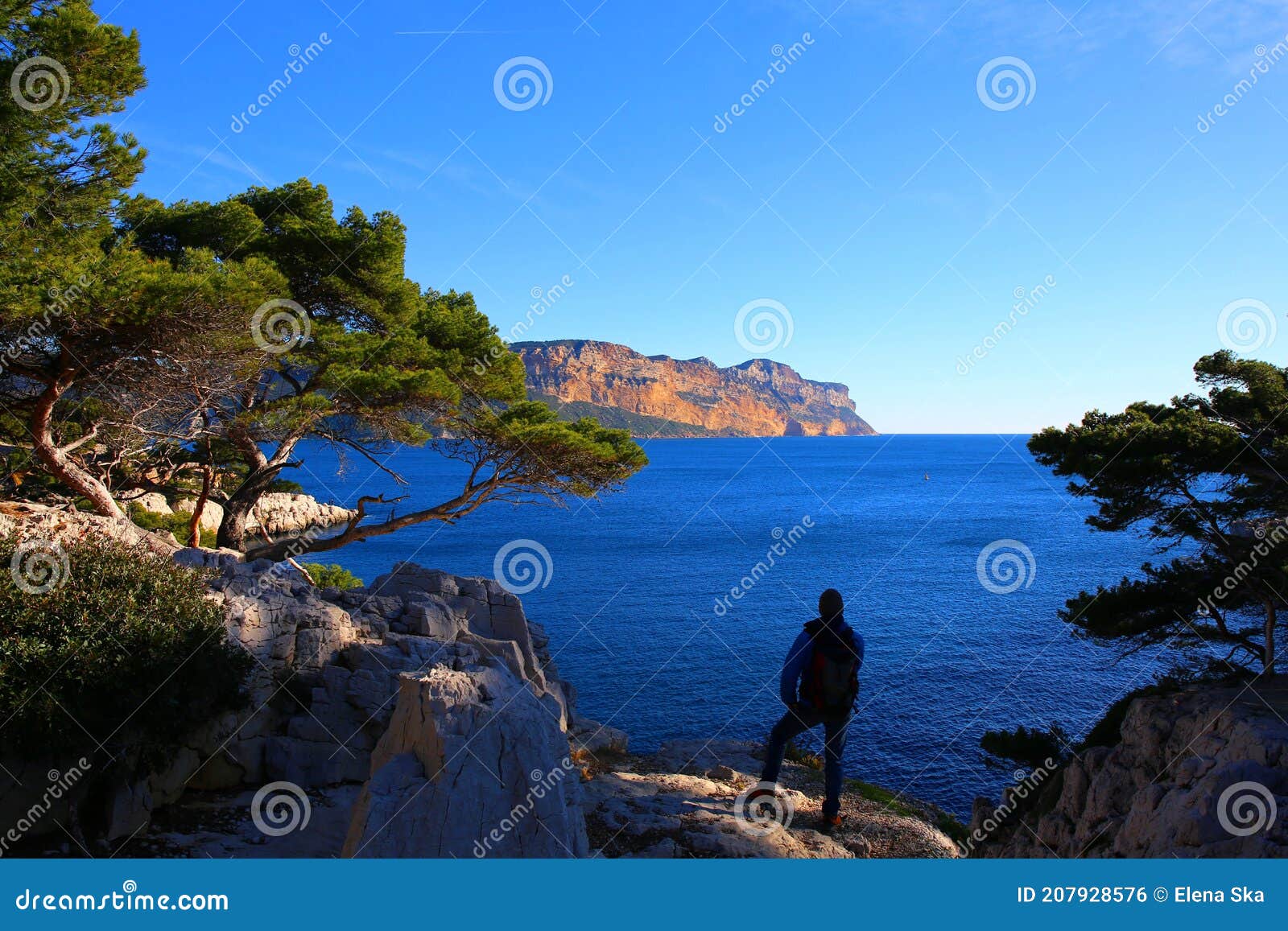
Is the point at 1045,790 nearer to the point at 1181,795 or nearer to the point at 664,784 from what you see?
the point at 1181,795

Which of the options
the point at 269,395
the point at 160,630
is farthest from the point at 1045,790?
the point at 269,395

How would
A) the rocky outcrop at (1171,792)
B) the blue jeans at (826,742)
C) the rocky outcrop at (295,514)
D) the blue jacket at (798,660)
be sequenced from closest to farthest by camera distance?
the rocky outcrop at (1171,792) < the blue jacket at (798,660) < the blue jeans at (826,742) < the rocky outcrop at (295,514)

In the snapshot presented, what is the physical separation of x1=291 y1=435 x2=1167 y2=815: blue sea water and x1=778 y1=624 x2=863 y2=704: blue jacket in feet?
34.1

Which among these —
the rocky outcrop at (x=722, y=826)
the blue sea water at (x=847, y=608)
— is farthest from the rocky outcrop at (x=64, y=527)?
the blue sea water at (x=847, y=608)

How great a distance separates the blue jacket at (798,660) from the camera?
8.64m

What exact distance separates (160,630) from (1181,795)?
12357 mm

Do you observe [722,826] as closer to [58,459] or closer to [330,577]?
[58,459]

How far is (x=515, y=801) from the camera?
23.1 feet

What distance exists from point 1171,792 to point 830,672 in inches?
183

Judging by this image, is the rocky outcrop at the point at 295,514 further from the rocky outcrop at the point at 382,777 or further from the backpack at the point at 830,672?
the backpack at the point at 830,672

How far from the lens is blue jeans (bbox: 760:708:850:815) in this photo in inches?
350

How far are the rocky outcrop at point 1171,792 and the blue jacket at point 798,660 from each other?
4.09 meters

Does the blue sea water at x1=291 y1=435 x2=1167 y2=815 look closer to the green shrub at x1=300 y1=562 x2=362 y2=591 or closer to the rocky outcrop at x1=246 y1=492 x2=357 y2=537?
the rocky outcrop at x1=246 y1=492 x2=357 y2=537

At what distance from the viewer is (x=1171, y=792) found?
31.0 ft
